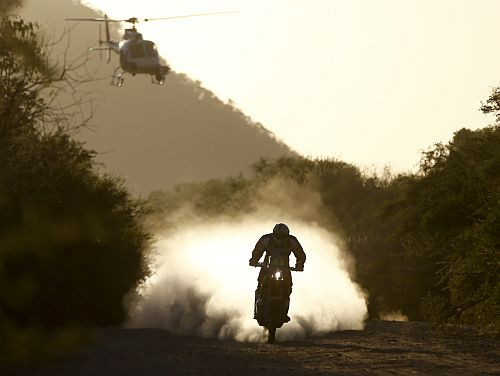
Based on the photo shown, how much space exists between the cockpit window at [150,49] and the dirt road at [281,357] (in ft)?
82.4

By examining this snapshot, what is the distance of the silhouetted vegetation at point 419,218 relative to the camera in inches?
1114

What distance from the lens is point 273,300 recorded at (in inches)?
910

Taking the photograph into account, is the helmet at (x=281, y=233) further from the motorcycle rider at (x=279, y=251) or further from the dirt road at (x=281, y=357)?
the dirt road at (x=281, y=357)

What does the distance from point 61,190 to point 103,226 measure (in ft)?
16.0

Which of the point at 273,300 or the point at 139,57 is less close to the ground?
the point at 139,57

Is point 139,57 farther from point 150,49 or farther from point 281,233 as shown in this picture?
point 281,233

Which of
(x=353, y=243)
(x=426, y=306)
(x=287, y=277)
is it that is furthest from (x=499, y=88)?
(x=353, y=243)

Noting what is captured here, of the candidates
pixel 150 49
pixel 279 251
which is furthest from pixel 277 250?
pixel 150 49

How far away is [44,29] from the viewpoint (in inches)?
894

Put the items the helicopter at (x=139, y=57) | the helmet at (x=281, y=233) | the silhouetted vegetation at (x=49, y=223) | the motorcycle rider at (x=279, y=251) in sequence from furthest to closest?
the helicopter at (x=139, y=57) < the helmet at (x=281, y=233) < the motorcycle rider at (x=279, y=251) < the silhouetted vegetation at (x=49, y=223)

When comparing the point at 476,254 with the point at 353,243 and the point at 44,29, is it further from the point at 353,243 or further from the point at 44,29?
the point at 353,243

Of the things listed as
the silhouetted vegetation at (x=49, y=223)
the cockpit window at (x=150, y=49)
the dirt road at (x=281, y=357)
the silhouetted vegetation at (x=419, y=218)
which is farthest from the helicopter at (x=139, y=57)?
the dirt road at (x=281, y=357)

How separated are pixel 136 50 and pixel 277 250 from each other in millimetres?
28075

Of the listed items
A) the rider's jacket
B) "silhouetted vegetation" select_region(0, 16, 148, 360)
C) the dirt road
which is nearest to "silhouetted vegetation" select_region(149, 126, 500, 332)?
the dirt road
